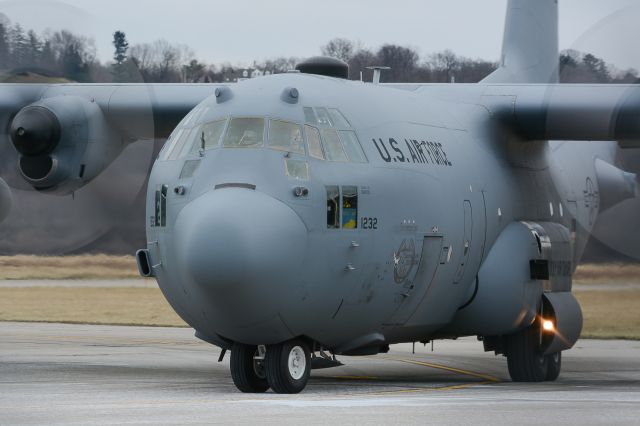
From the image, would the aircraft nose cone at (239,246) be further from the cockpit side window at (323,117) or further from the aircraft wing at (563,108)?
the aircraft wing at (563,108)

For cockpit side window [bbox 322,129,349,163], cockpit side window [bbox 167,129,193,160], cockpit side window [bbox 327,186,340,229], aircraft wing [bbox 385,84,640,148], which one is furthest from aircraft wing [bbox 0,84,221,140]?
cockpit side window [bbox 327,186,340,229]

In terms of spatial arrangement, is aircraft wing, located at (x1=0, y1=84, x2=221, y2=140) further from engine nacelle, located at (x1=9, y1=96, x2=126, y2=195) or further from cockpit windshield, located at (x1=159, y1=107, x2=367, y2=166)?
cockpit windshield, located at (x1=159, y1=107, x2=367, y2=166)

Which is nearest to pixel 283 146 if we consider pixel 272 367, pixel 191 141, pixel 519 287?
pixel 191 141

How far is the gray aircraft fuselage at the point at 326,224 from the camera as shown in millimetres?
14000

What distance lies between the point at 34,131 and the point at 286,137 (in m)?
6.17

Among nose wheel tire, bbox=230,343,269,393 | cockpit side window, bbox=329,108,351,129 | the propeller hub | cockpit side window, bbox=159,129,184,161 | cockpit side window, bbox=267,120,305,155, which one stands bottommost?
nose wheel tire, bbox=230,343,269,393

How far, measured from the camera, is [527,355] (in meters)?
19.1

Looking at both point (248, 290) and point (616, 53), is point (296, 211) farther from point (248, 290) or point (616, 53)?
point (616, 53)

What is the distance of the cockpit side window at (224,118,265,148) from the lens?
14.8 m

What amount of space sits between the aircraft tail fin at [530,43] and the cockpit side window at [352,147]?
9.36 m

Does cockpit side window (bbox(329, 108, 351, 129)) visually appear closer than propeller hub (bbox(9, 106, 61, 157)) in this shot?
Yes

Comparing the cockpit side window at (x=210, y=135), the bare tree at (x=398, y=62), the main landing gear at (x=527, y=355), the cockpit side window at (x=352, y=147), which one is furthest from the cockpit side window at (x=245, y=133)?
the bare tree at (x=398, y=62)

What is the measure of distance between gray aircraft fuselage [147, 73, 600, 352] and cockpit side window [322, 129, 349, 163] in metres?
0.06

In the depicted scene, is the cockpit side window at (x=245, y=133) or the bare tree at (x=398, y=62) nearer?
the cockpit side window at (x=245, y=133)
